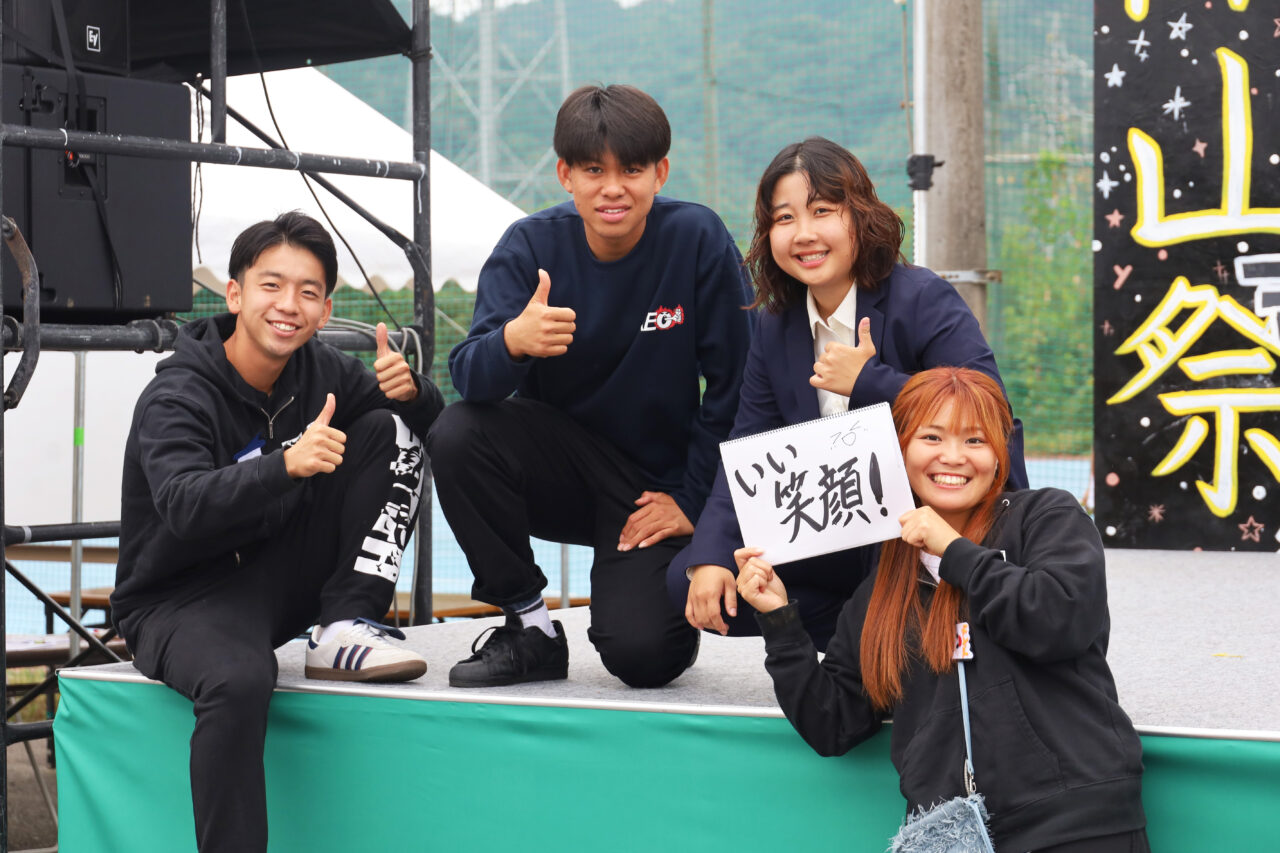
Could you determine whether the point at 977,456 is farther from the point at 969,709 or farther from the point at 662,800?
the point at 662,800

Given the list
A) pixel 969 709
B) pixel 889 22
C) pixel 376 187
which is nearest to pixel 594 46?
pixel 889 22

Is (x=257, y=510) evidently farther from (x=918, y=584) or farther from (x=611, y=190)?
(x=918, y=584)

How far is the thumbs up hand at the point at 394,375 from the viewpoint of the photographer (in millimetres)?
2039

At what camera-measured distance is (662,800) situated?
5.74 ft

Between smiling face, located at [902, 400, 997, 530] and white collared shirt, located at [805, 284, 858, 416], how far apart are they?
315mm

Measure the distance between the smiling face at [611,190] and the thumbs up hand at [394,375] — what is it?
38 centimetres

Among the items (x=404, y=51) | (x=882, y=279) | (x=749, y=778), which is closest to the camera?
(x=749, y=778)

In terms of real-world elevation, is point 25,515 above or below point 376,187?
below

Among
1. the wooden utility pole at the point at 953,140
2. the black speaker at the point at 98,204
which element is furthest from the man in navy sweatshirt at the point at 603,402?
the wooden utility pole at the point at 953,140

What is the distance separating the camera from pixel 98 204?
2428 mm

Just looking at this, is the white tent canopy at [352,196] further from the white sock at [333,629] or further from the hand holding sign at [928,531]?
the hand holding sign at [928,531]

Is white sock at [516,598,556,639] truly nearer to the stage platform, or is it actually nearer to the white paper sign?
the stage platform

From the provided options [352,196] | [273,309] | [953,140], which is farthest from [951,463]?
[352,196]

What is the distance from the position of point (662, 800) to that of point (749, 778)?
137 millimetres
